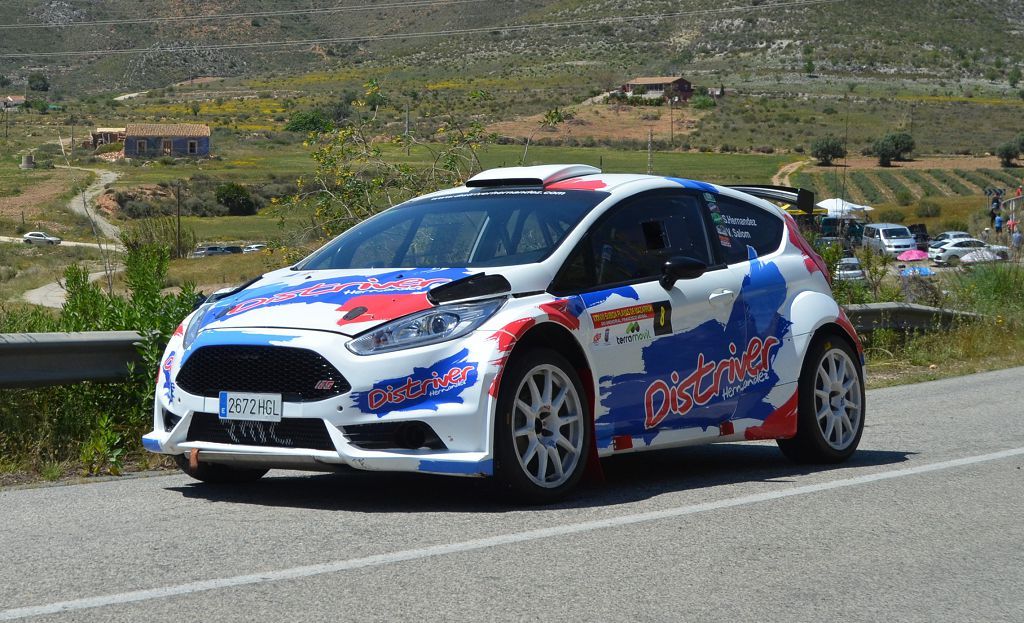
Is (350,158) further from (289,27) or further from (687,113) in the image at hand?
(289,27)

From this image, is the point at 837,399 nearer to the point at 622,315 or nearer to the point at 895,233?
the point at 622,315

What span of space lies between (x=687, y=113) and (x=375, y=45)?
122 ft

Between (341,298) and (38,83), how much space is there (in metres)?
99.0

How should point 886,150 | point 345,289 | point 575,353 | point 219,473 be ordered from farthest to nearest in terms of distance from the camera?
point 886,150 → point 219,473 → point 575,353 → point 345,289

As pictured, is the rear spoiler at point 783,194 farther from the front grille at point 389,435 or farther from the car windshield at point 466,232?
the front grille at point 389,435

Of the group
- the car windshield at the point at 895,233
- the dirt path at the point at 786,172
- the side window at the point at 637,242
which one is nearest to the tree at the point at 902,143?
the dirt path at the point at 786,172

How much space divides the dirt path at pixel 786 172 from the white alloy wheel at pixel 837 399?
2466 inches

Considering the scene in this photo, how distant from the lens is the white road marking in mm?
4469

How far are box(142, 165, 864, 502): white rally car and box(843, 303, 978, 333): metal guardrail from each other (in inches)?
233

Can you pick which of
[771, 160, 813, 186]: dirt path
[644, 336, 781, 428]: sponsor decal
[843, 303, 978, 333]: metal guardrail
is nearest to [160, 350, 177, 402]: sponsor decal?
[644, 336, 781, 428]: sponsor decal

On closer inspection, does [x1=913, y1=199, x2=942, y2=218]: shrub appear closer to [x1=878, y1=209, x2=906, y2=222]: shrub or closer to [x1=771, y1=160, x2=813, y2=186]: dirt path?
[x1=878, y1=209, x2=906, y2=222]: shrub

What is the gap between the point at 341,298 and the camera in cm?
628

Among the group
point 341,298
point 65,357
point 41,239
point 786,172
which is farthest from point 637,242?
point 786,172

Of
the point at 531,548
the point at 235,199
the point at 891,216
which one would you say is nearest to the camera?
the point at 531,548
